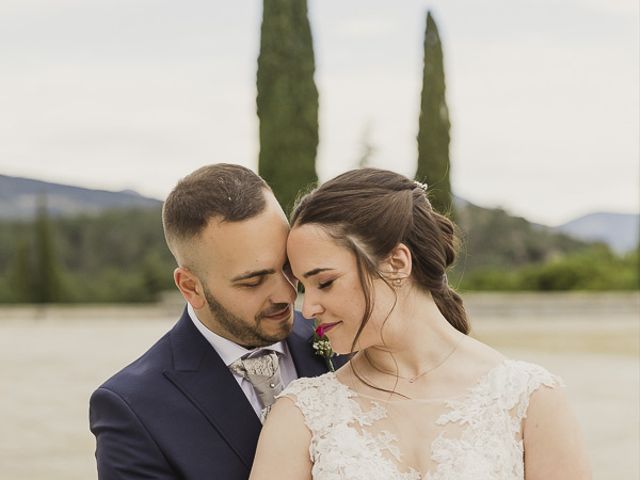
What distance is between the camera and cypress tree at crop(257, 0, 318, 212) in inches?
703

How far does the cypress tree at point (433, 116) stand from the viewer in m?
19.5

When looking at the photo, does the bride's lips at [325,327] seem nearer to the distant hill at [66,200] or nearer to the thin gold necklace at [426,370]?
the thin gold necklace at [426,370]

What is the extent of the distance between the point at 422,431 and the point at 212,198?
0.89 m

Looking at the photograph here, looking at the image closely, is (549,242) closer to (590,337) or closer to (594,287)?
(594,287)

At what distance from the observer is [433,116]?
1969cm

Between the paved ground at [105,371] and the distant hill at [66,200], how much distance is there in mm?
17880

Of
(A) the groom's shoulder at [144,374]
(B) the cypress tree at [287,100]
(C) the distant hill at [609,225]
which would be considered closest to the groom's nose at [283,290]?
(A) the groom's shoulder at [144,374]

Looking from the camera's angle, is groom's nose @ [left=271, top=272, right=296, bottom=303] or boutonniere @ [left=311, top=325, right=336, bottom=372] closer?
groom's nose @ [left=271, top=272, right=296, bottom=303]

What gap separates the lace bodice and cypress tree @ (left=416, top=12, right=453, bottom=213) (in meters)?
16.8

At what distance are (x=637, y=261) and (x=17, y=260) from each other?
20.8 metres

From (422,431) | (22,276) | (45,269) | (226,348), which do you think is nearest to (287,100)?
(226,348)

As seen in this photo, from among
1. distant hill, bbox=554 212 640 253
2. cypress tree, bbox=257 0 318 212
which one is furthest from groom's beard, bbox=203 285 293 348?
distant hill, bbox=554 212 640 253

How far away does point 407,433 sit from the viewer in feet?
8.15

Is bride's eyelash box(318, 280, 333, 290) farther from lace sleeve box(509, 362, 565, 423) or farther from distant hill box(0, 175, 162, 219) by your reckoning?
distant hill box(0, 175, 162, 219)
